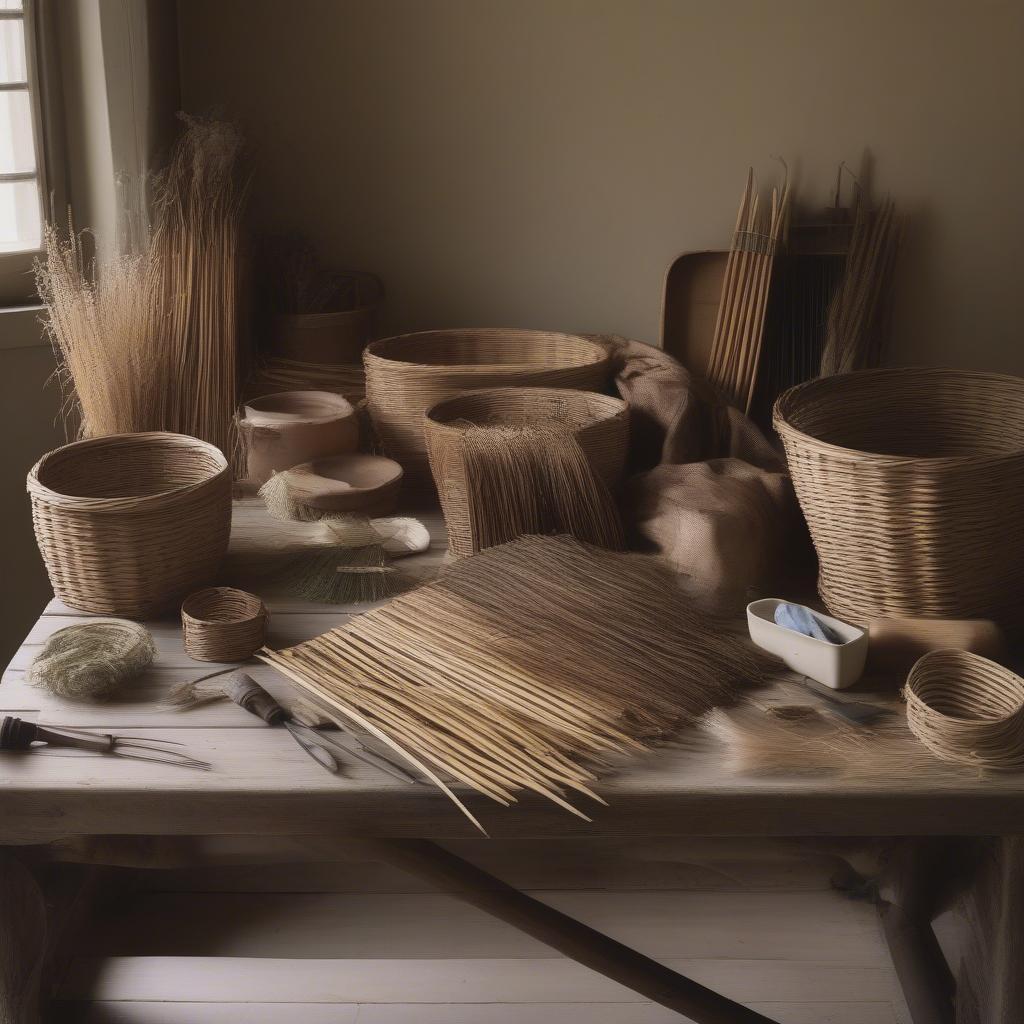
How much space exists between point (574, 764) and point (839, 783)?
0.29 metres

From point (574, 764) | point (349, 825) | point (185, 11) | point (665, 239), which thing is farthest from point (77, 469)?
point (665, 239)

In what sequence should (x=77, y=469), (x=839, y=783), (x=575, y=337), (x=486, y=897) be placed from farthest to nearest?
(x=575, y=337) → (x=77, y=469) → (x=486, y=897) → (x=839, y=783)

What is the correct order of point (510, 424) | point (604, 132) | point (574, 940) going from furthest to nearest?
point (604, 132) → point (510, 424) → point (574, 940)

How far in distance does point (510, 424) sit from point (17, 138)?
3.66 ft

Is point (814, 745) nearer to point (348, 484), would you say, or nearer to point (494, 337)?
point (348, 484)

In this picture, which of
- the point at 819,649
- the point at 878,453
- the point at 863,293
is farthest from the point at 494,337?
the point at 819,649

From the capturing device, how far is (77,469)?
1.77 metres

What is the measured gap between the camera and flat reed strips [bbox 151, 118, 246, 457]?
6.90 ft

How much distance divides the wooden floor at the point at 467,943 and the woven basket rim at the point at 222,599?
0.73 meters

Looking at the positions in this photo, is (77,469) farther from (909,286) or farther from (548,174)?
(909,286)

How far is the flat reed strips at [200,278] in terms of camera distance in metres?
2.10

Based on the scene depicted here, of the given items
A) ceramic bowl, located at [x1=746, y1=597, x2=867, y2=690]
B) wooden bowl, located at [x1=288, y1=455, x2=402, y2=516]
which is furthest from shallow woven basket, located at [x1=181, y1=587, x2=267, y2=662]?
ceramic bowl, located at [x1=746, y1=597, x2=867, y2=690]

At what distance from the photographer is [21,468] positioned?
2279 mm

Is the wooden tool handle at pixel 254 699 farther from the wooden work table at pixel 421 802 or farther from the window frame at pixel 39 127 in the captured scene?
the window frame at pixel 39 127
